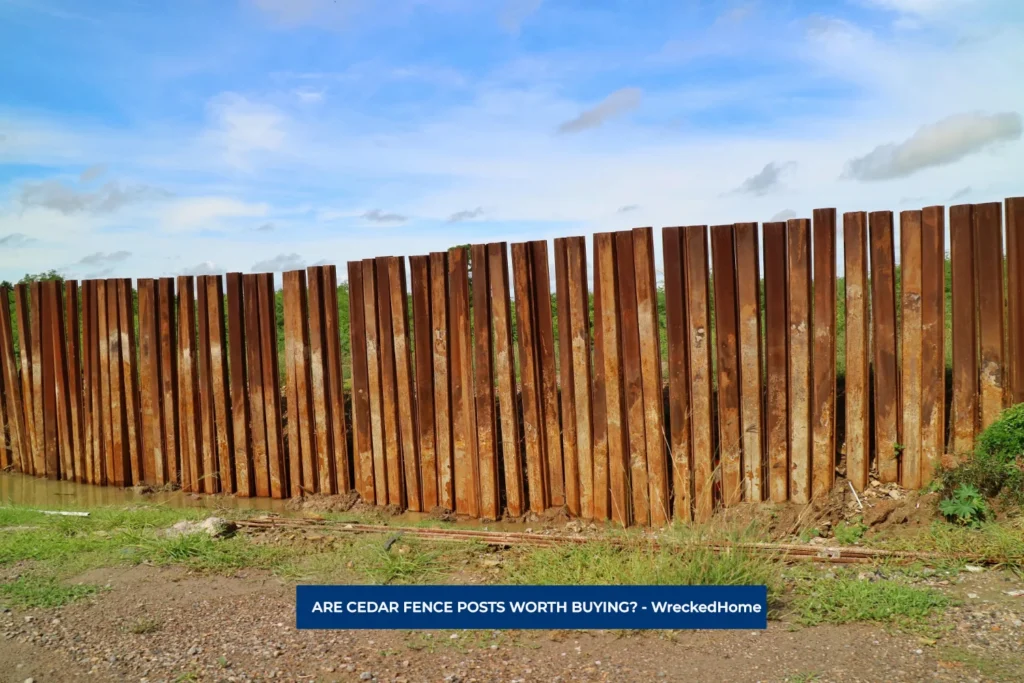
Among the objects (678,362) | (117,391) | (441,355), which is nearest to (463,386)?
(441,355)

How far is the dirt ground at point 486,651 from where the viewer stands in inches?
147

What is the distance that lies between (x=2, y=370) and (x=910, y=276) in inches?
404

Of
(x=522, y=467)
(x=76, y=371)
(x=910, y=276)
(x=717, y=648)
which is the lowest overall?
(x=717, y=648)

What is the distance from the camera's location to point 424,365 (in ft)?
22.7

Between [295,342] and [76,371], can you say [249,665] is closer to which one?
[295,342]

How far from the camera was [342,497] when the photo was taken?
7.44 meters

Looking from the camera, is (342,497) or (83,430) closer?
(342,497)

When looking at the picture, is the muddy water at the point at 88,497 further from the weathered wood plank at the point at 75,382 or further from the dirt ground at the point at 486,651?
the dirt ground at the point at 486,651

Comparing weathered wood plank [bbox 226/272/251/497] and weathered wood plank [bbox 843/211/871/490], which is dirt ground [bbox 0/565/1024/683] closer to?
weathered wood plank [bbox 843/211/871/490]

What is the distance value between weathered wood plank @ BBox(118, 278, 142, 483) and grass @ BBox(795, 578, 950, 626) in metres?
7.19

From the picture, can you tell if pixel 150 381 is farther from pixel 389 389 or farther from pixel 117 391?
pixel 389 389

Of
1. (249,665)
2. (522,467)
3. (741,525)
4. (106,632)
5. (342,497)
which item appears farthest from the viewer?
(342,497)

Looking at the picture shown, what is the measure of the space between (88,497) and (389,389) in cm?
411

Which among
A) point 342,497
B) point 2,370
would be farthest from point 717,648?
point 2,370
